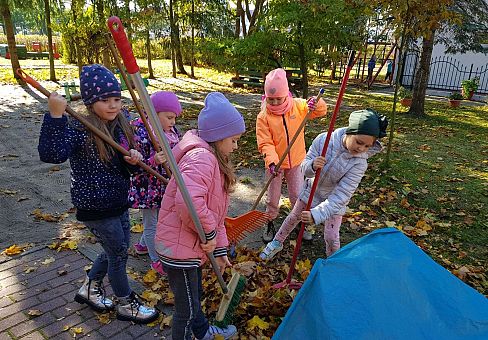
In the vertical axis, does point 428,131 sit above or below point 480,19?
below

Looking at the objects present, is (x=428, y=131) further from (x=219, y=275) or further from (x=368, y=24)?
(x=219, y=275)

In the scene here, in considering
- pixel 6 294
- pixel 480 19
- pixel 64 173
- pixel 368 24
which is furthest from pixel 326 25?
pixel 480 19

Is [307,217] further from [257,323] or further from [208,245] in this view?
[208,245]

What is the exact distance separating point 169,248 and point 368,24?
7.92 metres

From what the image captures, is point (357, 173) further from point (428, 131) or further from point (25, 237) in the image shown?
point (428, 131)

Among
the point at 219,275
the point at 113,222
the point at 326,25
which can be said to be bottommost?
the point at 219,275

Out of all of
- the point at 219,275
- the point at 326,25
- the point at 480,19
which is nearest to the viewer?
the point at 219,275

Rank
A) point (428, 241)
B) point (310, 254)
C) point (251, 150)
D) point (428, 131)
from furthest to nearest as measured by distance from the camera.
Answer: point (428, 131)
point (251, 150)
point (428, 241)
point (310, 254)

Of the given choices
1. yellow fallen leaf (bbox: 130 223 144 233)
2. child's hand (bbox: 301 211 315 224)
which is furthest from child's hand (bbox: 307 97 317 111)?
yellow fallen leaf (bbox: 130 223 144 233)

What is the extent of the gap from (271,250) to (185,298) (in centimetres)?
162

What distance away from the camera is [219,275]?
2395 millimetres

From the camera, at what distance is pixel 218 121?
2088 mm

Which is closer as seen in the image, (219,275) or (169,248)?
(169,248)

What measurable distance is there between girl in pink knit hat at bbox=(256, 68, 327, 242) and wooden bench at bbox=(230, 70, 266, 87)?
12.9 m
